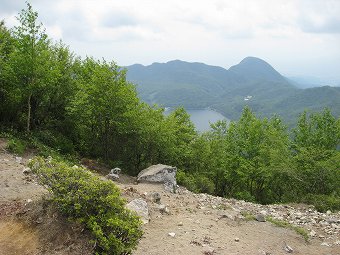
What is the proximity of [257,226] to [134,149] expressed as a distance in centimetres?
1401

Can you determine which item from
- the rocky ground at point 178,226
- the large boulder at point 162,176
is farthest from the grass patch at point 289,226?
the large boulder at point 162,176

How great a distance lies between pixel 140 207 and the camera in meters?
14.2

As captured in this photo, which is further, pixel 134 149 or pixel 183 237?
pixel 134 149

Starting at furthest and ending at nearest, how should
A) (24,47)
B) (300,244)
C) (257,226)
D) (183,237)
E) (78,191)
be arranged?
(24,47) < (257,226) < (300,244) < (183,237) < (78,191)

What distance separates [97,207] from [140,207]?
15.7ft

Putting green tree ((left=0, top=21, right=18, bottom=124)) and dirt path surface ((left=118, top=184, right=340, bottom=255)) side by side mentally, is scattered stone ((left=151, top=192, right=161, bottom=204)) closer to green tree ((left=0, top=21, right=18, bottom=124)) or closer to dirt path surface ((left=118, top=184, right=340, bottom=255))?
dirt path surface ((left=118, top=184, right=340, bottom=255))

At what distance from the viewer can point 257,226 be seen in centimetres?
1545

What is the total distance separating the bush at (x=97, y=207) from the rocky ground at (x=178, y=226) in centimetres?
72

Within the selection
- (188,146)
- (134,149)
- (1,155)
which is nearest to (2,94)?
(1,155)

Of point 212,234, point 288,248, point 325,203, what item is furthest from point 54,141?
point 325,203

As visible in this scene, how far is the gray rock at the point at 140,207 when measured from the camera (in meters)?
13.7

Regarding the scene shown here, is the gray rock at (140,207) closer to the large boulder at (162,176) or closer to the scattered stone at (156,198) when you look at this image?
the scattered stone at (156,198)

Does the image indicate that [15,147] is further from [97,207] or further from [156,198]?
[97,207]

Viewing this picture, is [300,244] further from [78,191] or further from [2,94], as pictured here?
[2,94]
